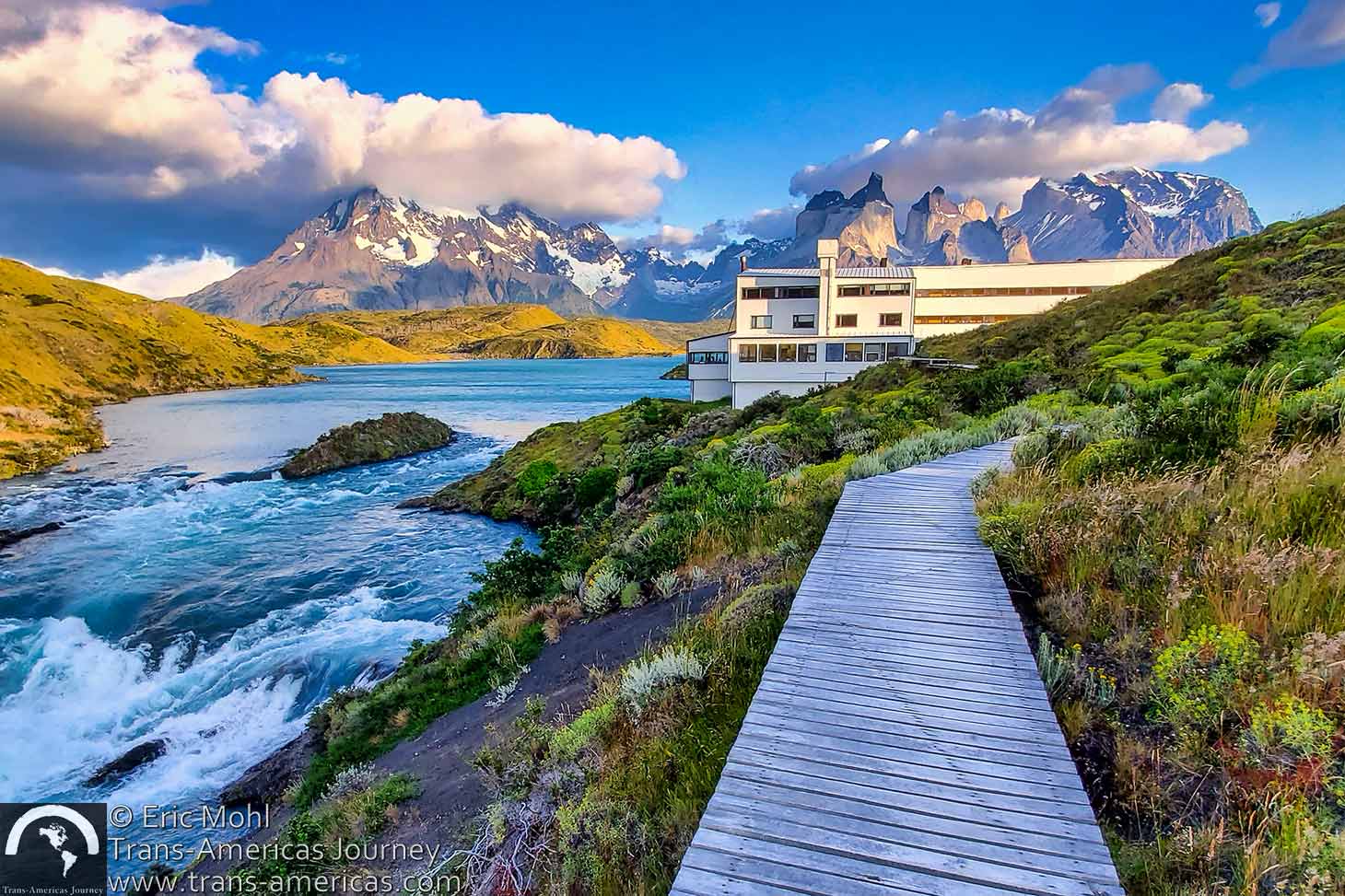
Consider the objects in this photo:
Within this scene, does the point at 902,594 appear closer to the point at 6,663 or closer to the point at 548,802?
the point at 548,802

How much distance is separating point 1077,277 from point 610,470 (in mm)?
51253

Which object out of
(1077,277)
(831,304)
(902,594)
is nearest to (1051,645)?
(902,594)

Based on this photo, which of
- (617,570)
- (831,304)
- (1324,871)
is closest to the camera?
(1324,871)

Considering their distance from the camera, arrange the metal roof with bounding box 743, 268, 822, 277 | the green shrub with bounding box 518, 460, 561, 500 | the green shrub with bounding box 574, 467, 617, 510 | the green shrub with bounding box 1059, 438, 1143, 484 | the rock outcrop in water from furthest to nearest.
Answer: the metal roof with bounding box 743, 268, 822, 277
the green shrub with bounding box 518, 460, 561, 500
the green shrub with bounding box 574, 467, 617, 510
the rock outcrop in water
the green shrub with bounding box 1059, 438, 1143, 484

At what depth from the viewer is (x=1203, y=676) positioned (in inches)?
172

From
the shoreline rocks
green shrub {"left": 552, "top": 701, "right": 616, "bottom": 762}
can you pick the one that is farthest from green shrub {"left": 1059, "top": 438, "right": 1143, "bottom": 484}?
the shoreline rocks

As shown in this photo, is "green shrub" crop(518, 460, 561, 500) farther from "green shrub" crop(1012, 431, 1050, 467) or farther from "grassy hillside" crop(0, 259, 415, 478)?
"grassy hillside" crop(0, 259, 415, 478)

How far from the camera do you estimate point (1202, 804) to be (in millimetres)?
3855

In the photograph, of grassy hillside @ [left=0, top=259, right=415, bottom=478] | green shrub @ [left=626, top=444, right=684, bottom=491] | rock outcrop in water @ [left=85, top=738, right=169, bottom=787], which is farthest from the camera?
grassy hillside @ [left=0, top=259, right=415, bottom=478]

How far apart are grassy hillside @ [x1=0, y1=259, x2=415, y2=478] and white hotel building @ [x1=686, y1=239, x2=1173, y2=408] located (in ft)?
154

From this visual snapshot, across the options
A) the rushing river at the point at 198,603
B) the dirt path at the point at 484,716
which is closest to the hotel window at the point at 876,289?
the rushing river at the point at 198,603

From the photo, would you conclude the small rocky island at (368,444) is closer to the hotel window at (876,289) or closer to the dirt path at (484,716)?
the hotel window at (876,289)

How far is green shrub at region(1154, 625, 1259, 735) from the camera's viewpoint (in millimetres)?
4176

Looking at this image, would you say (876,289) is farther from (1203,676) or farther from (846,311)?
(1203,676)
